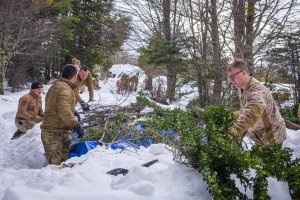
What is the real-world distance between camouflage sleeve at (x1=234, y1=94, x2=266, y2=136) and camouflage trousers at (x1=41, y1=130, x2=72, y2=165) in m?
3.26

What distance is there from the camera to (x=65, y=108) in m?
5.23

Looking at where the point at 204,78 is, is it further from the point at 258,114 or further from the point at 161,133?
the point at 258,114

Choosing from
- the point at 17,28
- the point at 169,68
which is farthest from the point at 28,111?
the point at 17,28

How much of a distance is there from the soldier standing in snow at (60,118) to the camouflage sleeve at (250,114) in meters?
2.88

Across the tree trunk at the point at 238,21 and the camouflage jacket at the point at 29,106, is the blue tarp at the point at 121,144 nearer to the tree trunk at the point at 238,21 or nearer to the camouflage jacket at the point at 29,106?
the camouflage jacket at the point at 29,106

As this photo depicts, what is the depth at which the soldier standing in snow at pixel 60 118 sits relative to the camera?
17.3 feet

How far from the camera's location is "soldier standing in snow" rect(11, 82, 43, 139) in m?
8.37

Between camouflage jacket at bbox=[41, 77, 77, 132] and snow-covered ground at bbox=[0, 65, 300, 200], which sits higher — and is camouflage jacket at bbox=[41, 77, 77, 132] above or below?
above

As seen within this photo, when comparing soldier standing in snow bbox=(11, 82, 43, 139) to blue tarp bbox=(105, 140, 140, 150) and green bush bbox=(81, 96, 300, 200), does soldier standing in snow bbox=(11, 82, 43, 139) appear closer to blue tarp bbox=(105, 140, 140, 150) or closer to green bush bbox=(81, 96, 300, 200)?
blue tarp bbox=(105, 140, 140, 150)

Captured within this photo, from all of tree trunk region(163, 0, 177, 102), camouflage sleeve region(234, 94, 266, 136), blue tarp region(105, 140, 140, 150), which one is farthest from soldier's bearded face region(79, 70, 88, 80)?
tree trunk region(163, 0, 177, 102)

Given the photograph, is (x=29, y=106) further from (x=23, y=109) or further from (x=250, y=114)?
(x=250, y=114)

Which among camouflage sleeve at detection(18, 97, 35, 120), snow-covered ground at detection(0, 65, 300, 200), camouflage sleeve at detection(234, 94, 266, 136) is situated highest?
camouflage sleeve at detection(234, 94, 266, 136)

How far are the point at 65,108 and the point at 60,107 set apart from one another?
0.08m

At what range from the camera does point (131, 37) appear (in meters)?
20.4
